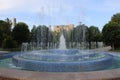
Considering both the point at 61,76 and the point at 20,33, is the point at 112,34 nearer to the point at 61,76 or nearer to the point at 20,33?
the point at 20,33

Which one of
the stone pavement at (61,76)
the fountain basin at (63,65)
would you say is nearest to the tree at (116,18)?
the fountain basin at (63,65)

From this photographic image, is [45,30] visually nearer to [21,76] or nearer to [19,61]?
[19,61]

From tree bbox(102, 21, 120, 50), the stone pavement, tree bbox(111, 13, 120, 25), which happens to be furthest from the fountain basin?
tree bbox(111, 13, 120, 25)

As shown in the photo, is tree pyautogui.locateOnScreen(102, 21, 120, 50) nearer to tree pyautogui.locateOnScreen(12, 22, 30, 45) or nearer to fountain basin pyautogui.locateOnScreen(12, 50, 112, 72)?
tree pyautogui.locateOnScreen(12, 22, 30, 45)

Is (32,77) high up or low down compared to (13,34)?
down

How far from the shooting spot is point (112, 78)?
7.35 m

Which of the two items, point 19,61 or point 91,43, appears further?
point 91,43

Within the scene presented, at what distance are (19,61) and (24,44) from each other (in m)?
21.8

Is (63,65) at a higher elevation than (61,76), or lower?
higher

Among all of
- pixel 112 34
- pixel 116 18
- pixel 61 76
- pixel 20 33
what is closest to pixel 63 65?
pixel 61 76

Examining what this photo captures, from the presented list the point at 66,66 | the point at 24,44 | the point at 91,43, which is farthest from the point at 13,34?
the point at 66,66

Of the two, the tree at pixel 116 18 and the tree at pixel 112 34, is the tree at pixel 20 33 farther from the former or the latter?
the tree at pixel 116 18

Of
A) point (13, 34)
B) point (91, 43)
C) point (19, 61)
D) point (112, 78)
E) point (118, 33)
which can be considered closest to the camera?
point (112, 78)

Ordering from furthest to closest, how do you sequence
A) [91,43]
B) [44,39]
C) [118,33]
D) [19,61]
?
[44,39]
[91,43]
[118,33]
[19,61]
